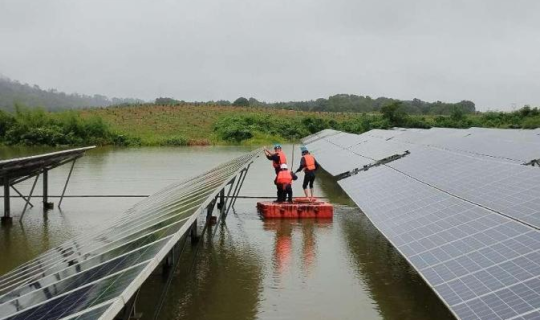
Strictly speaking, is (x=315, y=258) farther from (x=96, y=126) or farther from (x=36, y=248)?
(x=96, y=126)

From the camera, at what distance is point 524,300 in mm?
4895

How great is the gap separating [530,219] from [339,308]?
3042 mm

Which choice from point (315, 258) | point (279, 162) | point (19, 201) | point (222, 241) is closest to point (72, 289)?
point (315, 258)

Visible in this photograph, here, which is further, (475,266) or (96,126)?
(96,126)

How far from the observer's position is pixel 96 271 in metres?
5.19

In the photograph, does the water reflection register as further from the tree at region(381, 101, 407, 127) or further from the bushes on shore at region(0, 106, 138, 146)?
the tree at region(381, 101, 407, 127)

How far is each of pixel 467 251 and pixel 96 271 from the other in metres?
4.50

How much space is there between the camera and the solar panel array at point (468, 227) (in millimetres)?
5258

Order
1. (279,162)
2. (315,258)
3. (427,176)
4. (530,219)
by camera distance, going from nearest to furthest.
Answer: (530,219) < (315,258) < (427,176) < (279,162)

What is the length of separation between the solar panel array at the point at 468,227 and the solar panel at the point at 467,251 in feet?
0.03

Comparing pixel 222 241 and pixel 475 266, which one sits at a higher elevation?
pixel 475 266

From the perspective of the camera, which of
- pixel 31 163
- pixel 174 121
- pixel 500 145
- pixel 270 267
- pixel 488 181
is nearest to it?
pixel 270 267

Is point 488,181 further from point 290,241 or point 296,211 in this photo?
point 296,211

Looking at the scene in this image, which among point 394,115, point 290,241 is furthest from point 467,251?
point 394,115
